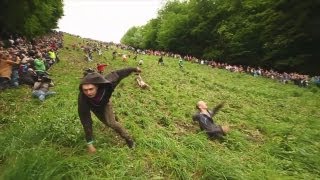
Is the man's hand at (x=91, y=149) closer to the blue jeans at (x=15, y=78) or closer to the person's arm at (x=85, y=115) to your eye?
the person's arm at (x=85, y=115)

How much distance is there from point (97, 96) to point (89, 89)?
28 centimetres

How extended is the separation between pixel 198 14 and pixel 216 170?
5413cm

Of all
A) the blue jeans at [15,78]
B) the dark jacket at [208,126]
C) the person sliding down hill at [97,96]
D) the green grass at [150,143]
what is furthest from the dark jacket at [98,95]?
the blue jeans at [15,78]

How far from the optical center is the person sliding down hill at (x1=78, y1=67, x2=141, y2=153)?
7.10 m

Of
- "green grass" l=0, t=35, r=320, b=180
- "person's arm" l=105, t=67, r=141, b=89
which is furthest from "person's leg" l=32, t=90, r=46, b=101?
"person's arm" l=105, t=67, r=141, b=89

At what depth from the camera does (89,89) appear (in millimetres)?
7090

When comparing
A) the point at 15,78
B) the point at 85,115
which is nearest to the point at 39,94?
the point at 15,78

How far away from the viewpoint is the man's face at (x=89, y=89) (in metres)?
7.07

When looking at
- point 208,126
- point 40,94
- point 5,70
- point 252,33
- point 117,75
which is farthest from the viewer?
point 252,33

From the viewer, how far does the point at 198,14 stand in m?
59.8

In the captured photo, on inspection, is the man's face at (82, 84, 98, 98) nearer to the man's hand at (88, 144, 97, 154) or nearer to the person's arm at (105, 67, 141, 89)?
the person's arm at (105, 67, 141, 89)

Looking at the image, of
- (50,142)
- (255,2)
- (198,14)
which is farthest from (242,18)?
(50,142)

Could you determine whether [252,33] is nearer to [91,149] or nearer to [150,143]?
[150,143]

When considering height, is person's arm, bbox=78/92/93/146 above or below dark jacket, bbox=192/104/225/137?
above
